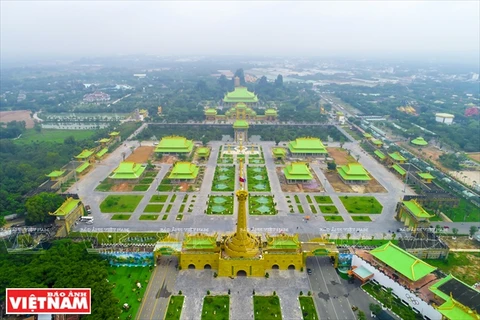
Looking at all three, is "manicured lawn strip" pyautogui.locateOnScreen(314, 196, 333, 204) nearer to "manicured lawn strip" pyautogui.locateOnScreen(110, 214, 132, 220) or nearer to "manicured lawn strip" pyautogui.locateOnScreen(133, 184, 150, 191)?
"manicured lawn strip" pyautogui.locateOnScreen(133, 184, 150, 191)

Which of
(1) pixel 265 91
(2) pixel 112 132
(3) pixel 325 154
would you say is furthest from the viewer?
(1) pixel 265 91

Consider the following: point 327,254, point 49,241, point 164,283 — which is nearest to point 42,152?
point 49,241

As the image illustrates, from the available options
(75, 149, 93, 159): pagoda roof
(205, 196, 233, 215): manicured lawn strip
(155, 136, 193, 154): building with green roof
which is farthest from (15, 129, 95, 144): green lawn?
(205, 196, 233, 215): manicured lawn strip

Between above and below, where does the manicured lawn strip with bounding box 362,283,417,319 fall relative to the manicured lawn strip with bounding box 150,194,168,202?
below

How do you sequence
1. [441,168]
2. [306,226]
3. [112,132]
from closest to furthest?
[306,226] → [441,168] → [112,132]

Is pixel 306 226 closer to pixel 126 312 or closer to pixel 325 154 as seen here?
pixel 126 312

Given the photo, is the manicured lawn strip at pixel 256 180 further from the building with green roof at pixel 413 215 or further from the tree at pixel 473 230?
the tree at pixel 473 230

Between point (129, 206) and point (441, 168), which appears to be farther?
point (441, 168)
